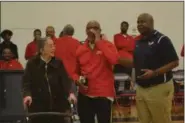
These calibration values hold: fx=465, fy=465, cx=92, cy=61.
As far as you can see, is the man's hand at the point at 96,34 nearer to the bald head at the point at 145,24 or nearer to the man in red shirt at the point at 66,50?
the bald head at the point at 145,24

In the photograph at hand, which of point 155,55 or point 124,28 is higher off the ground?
point 124,28

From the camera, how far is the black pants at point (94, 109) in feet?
19.3

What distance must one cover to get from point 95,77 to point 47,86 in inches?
33.9

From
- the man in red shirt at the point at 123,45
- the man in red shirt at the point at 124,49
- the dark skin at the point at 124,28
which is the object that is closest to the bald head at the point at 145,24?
the man in red shirt at the point at 124,49

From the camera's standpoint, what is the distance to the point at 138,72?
5602mm

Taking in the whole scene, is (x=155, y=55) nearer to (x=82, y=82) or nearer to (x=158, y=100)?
(x=158, y=100)

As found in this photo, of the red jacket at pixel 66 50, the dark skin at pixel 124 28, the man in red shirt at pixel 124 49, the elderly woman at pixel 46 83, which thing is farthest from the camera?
the dark skin at pixel 124 28

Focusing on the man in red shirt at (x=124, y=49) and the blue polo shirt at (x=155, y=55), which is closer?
the blue polo shirt at (x=155, y=55)

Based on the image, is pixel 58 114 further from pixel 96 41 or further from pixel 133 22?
pixel 133 22

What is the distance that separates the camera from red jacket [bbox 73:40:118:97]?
5914 mm

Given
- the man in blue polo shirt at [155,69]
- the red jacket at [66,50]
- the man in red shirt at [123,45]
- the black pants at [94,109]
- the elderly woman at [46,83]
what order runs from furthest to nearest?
the man in red shirt at [123,45] → the red jacket at [66,50] → the black pants at [94,109] → the man in blue polo shirt at [155,69] → the elderly woman at [46,83]

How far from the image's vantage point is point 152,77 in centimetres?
545

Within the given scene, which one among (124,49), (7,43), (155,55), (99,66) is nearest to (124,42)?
(124,49)

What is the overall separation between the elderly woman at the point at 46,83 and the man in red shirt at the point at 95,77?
56 centimetres
